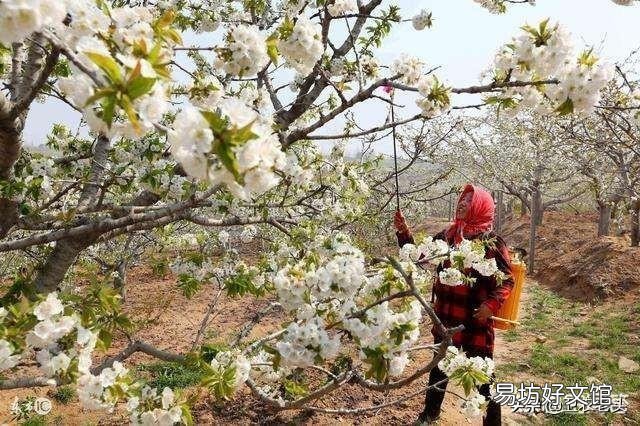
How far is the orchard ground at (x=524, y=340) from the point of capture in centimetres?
527

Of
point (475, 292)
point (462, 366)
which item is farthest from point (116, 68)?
point (475, 292)

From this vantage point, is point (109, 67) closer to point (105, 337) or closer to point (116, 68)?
point (116, 68)

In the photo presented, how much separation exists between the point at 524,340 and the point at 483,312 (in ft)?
16.3

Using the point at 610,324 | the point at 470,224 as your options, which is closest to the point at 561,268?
the point at 610,324

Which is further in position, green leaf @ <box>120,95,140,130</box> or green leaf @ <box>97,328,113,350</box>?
green leaf @ <box>97,328,113,350</box>

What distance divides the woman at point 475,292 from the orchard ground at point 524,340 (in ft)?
4.33

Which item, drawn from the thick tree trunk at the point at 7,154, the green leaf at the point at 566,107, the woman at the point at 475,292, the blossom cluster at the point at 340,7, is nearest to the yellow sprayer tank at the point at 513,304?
the woman at the point at 475,292

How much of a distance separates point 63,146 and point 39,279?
1.78 metres

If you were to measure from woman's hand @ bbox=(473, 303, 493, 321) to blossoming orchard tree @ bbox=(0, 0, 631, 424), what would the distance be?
0.48m

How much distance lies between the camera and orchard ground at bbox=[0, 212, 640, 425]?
527 cm

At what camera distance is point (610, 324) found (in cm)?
855

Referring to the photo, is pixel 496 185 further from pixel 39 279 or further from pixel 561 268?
pixel 39 279

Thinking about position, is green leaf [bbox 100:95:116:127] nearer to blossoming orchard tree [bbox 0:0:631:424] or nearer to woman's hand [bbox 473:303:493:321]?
blossoming orchard tree [bbox 0:0:631:424]

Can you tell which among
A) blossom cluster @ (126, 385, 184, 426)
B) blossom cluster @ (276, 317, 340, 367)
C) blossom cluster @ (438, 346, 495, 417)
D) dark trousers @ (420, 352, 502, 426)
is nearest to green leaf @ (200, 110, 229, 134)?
blossom cluster @ (276, 317, 340, 367)
